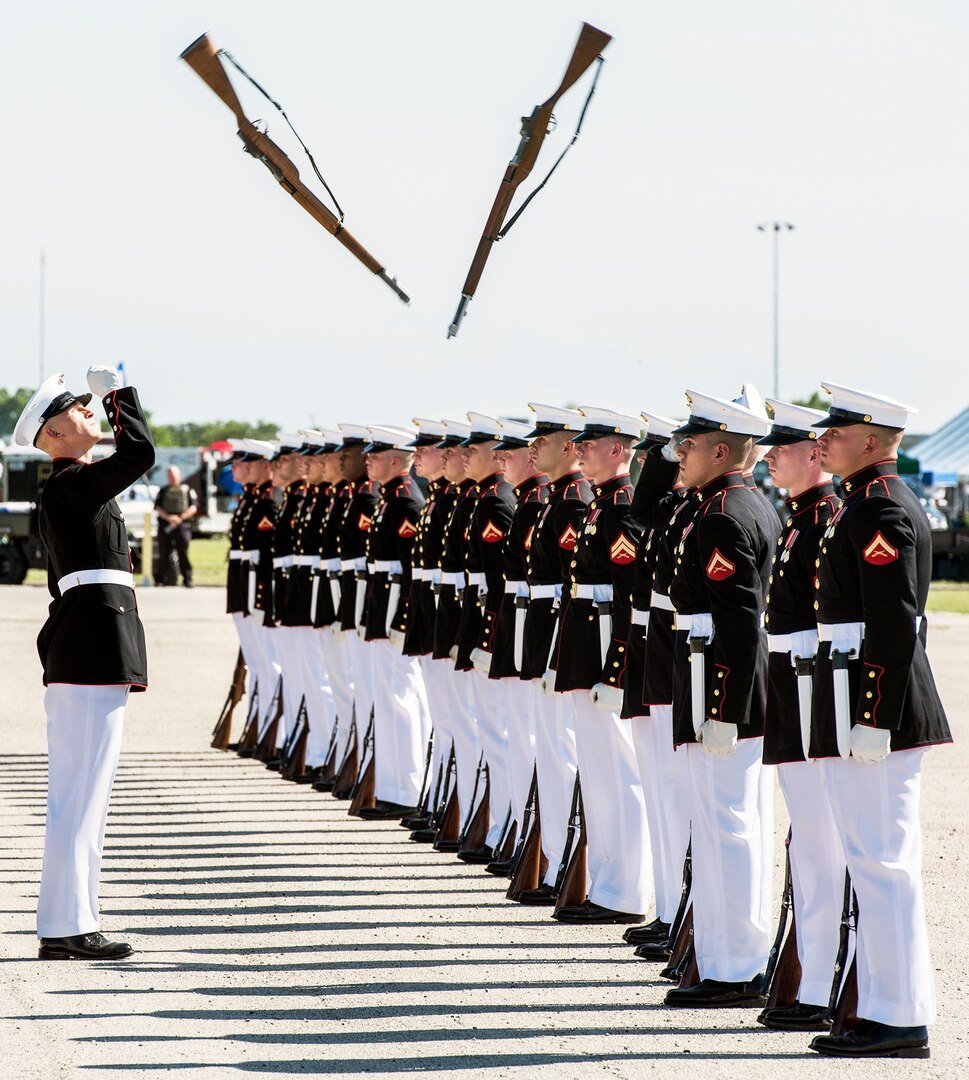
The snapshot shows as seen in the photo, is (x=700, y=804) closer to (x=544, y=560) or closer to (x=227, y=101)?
(x=544, y=560)

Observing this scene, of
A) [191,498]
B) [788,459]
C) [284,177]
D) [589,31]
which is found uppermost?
[589,31]

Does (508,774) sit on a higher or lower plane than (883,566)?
lower

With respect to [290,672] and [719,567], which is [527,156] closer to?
[719,567]

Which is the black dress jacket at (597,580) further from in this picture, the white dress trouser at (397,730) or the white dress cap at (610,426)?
the white dress trouser at (397,730)

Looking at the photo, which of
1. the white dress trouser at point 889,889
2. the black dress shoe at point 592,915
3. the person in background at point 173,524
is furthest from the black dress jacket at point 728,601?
the person in background at point 173,524

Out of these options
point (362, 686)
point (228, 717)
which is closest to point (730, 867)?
point (362, 686)

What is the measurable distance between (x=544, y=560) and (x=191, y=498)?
A: 24.1m

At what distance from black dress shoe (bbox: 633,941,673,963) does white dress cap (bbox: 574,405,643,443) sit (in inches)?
86.7

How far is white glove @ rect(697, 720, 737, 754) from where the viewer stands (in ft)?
19.2

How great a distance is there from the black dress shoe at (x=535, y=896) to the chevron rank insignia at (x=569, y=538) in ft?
5.00

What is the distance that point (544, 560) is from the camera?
796cm

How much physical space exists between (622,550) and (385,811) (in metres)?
3.26

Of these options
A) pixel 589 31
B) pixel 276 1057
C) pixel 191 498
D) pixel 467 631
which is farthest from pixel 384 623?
pixel 191 498

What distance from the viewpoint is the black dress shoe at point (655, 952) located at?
655 cm
